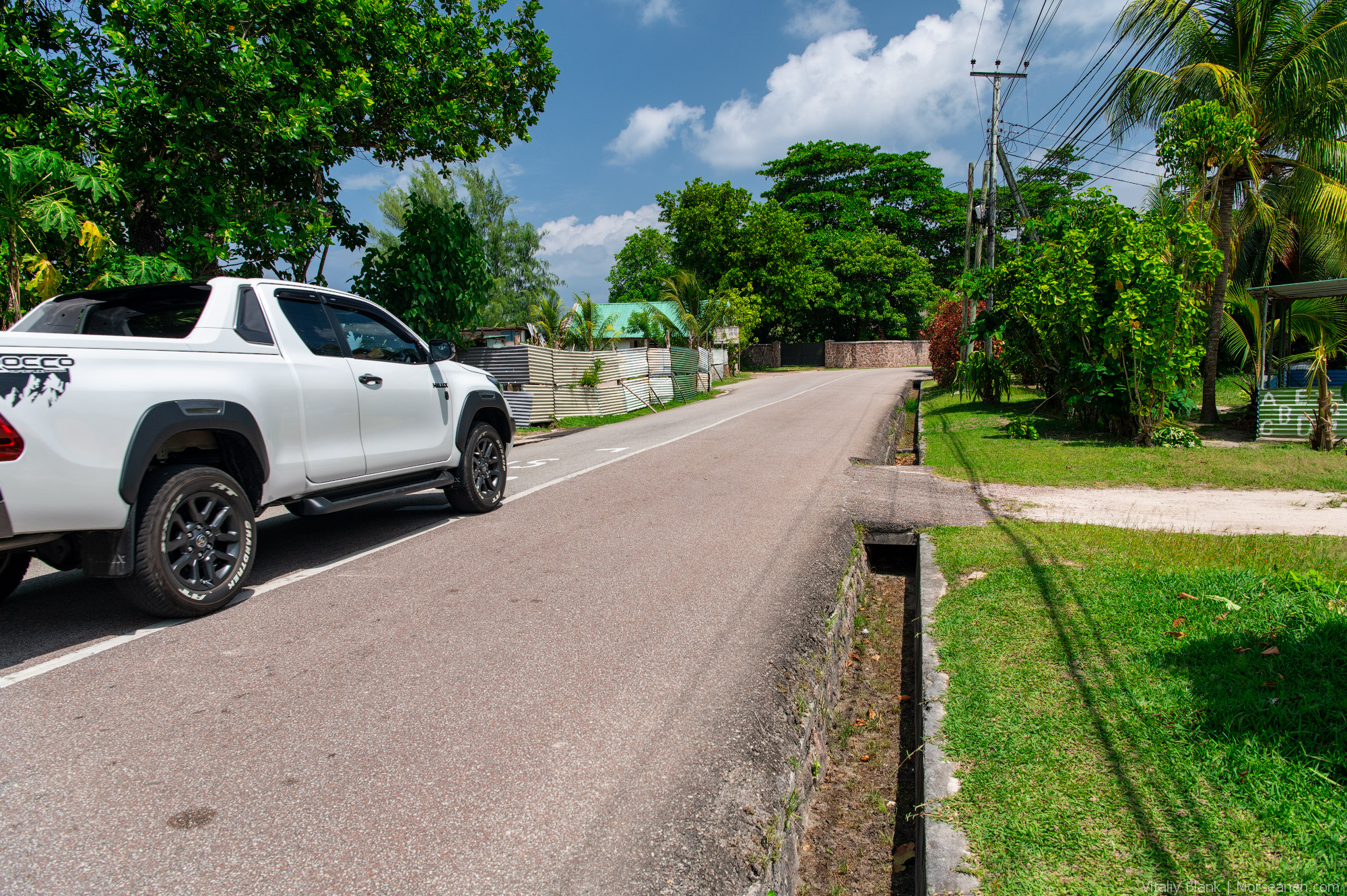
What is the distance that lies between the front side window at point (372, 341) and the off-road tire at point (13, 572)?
95.4 inches

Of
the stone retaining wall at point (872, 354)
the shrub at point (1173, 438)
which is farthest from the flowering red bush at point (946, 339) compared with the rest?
the stone retaining wall at point (872, 354)

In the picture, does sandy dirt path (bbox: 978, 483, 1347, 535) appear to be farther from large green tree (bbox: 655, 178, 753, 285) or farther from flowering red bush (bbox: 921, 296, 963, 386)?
large green tree (bbox: 655, 178, 753, 285)

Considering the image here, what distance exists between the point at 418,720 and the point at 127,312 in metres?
3.82

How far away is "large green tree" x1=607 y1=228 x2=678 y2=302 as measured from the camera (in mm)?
53719

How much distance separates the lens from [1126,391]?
38.5 ft

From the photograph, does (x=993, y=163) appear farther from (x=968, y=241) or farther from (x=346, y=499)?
(x=346, y=499)

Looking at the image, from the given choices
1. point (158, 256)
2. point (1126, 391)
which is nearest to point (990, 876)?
point (1126, 391)

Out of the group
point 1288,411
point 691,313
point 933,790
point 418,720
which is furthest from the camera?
point 691,313

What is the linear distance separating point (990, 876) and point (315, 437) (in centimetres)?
492

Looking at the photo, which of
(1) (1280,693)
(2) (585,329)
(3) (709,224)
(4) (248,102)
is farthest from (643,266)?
(1) (1280,693)

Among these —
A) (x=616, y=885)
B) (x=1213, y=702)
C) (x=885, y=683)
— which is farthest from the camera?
(x=885, y=683)

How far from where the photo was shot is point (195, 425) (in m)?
4.56

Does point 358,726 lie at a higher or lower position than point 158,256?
lower

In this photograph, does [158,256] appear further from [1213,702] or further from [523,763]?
[1213,702]
